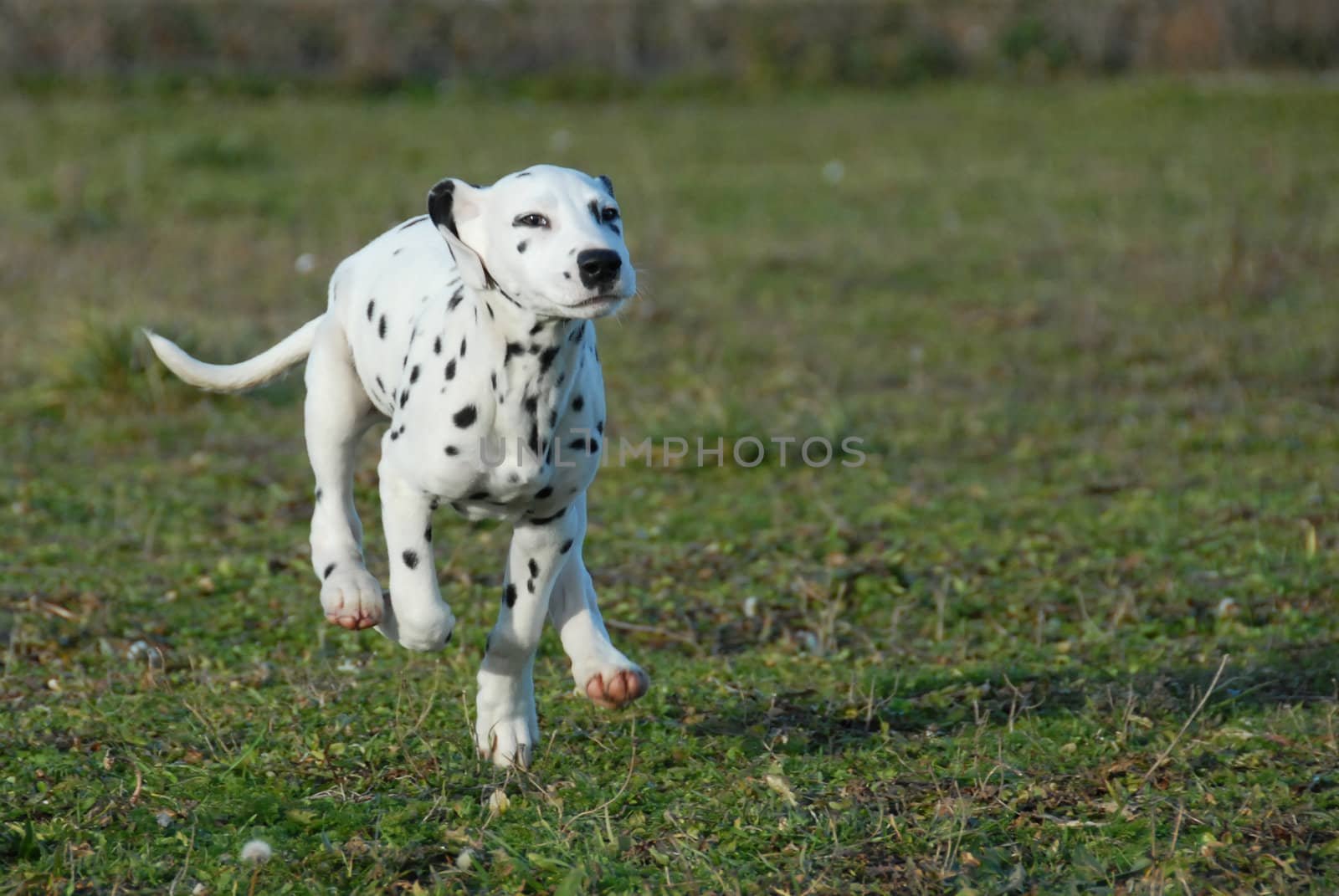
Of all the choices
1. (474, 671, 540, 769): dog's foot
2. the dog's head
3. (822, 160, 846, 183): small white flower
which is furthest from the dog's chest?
(822, 160, 846, 183): small white flower

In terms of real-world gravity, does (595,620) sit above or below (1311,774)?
above

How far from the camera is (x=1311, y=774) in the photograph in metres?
4.54

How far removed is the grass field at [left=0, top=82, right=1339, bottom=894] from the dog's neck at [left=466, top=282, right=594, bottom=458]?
0.92m

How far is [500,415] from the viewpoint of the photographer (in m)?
4.19

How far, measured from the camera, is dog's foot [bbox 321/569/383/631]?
175 inches

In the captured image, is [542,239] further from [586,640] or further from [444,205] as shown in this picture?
[586,640]

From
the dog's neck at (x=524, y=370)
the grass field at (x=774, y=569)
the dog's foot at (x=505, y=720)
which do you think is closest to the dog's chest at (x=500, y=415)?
the dog's neck at (x=524, y=370)

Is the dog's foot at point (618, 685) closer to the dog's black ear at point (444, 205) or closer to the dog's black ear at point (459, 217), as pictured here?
the dog's black ear at point (459, 217)

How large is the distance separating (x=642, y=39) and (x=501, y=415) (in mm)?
18920

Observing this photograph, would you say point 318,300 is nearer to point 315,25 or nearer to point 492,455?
point 492,455

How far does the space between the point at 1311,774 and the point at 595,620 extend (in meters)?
1.92

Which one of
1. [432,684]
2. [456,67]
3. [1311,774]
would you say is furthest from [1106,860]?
[456,67]

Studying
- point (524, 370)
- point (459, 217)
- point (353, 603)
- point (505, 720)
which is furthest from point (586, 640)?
point (459, 217)

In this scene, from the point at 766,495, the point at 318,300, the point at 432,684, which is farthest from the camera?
the point at 318,300
